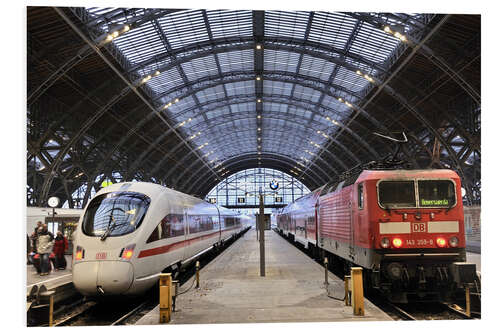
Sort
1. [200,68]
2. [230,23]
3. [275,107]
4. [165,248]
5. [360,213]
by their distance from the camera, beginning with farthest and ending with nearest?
[275,107] < [200,68] < [230,23] < [165,248] < [360,213]

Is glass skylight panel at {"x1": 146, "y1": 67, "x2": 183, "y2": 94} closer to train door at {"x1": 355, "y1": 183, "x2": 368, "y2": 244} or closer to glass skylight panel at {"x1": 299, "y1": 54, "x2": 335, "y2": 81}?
glass skylight panel at {"x1": 299, "y1": 54, "x2": 335, "y2": 81}

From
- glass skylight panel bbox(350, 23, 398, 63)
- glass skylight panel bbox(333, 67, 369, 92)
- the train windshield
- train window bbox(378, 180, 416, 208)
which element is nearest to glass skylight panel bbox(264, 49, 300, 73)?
glass skylight panel bbox(333, 67, 369, 92)

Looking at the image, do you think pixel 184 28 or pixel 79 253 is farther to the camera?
pixel 184 28

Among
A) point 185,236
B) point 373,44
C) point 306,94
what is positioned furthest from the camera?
point 306,94

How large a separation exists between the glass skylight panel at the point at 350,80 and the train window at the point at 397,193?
75.4 ft

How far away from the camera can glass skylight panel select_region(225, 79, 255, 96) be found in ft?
124

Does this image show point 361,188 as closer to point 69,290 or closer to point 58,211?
point 69,290

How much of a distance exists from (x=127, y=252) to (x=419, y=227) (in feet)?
24.3

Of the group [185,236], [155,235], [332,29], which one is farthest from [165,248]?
[332,29]

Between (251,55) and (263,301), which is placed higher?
(251,55)

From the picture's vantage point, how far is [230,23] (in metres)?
25.0

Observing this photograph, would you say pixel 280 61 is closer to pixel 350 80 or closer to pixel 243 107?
pixel 350 80

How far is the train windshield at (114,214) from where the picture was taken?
11.3 meters
